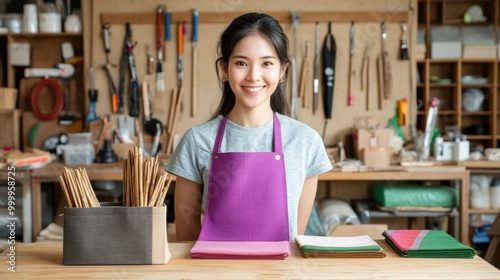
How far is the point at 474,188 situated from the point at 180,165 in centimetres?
312

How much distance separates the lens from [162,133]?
193 inches

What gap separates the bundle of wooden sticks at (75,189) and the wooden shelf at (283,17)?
3.46 m

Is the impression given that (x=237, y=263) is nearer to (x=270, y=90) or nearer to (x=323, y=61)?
(x=270, y=90)

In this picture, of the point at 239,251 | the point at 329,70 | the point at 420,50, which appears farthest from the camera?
the point at 420,50

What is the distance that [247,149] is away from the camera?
1985 millimetres

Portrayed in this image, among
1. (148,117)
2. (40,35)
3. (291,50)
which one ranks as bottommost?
(148,117)

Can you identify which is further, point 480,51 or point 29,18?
point 480,51

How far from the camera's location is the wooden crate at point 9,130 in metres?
5.00

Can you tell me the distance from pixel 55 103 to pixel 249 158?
3520 millimetres

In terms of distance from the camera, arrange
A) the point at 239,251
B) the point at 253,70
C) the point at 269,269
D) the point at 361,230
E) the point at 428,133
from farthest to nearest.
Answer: the point at 428,133 → the point at 361,230 → the point at 253,70 → the point at 239,251 → the point at 269,269

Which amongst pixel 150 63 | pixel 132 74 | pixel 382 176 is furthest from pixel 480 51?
pixel 132 74

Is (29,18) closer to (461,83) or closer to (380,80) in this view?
(380,80)

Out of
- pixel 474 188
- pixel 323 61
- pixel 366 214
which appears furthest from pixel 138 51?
pixel 474 188

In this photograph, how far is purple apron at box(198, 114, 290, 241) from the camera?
1.88m
